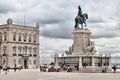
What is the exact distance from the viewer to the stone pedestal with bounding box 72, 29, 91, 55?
5303cm

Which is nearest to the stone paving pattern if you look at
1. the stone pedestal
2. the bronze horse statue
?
the stone pedestal

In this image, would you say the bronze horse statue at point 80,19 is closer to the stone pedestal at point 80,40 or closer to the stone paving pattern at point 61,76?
the stone pedestal at point 80,40

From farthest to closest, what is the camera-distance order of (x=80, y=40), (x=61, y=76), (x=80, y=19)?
(x=80, y=19), (x=80, y=40), (x=61, y=76)

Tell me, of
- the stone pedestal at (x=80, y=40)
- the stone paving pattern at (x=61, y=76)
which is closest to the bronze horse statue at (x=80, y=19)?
the stone pedestal at (x=80, y=40)

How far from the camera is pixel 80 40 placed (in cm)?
5328

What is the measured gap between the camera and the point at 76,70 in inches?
1994

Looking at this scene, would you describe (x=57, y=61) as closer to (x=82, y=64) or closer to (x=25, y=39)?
(x=82, y=64)

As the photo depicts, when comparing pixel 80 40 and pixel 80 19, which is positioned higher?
pixel 80 19

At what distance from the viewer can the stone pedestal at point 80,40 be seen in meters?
53.0

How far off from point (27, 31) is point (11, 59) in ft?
33.1

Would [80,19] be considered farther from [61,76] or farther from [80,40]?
[61,76]

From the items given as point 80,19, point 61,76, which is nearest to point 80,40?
point 80,19

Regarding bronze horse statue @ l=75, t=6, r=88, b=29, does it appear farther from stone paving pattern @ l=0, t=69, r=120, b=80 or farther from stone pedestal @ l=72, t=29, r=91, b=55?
stone paving pattern @ l=0, t=69, r=120, b=80

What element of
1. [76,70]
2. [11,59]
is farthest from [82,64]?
[11,59]
